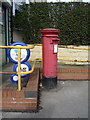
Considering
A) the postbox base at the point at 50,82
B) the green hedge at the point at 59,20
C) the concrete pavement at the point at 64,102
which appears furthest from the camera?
the green hedge at the point at 59,20

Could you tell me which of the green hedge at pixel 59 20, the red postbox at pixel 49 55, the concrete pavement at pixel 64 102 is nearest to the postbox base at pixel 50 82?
the red postbox at pixel 49 55

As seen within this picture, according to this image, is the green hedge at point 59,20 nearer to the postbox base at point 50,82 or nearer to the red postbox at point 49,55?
the red postbox at point 49,55

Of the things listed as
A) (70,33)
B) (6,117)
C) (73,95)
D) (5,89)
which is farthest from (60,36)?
(6,117)

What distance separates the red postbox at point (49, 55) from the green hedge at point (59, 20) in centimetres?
294

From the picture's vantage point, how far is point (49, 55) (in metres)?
4.08

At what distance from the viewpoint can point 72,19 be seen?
679 cm

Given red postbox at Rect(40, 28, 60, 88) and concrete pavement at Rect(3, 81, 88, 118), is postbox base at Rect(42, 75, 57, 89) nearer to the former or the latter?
red postbox at Rect(40, 28, 60, 88)

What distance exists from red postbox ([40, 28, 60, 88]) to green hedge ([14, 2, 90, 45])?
2.94 metres

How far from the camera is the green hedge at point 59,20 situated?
681 cm

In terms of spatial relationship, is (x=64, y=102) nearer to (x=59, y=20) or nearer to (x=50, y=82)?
(x=50, y=82)

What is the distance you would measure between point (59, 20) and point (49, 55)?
10.8 feet

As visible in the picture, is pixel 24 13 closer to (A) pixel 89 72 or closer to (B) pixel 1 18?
(B) pixel 1 18

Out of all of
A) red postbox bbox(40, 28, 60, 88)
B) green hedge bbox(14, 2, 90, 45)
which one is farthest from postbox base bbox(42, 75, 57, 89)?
green hedge bbox(14, 2, 90, 45)

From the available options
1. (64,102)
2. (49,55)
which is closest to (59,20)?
(49,55)
